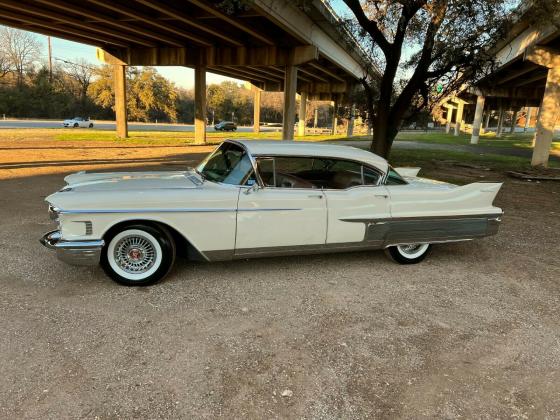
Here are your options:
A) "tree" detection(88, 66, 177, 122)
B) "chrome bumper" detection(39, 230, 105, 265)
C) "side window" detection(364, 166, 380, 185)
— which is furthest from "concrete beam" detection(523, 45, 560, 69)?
"tree" detection(88, 66, 177, 122)

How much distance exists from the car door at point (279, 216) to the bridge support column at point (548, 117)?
1696 centimetres

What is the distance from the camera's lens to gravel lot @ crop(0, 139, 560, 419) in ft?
8.44

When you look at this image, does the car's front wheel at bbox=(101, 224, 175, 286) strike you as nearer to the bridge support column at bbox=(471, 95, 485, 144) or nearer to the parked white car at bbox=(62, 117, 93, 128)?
the bridge support column at bbox=(471, 95, 485, 144)

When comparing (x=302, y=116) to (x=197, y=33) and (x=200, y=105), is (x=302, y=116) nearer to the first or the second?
(x=200, y=105)

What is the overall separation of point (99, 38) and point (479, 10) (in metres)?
21.0

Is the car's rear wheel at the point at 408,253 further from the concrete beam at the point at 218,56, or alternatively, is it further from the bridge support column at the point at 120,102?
the bridge support column at the point at 120,102

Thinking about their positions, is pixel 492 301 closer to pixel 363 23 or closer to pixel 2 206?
pixel 2 206

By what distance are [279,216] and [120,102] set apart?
2600 cm

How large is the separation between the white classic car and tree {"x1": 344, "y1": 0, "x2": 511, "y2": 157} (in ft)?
26.3

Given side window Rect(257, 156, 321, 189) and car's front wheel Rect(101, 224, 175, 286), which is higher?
side window Rect(257, 156, 321, 189)

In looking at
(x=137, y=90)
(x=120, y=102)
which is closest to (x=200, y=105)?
(x=120, y=102)

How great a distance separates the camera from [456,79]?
14.3 m

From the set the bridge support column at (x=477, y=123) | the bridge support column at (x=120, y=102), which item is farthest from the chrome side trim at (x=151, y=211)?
the bridge support column at (x=477, y=123)

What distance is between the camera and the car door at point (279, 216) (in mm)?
4207
